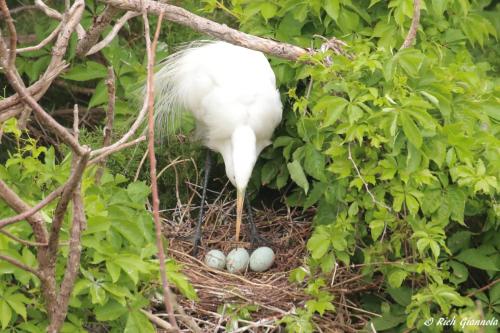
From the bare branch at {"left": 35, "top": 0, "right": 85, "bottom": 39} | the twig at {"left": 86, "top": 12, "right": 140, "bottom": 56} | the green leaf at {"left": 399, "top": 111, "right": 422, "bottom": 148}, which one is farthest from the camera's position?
the twig at {"left": 86, "top": 12, "right": 140, "bottom": 56}

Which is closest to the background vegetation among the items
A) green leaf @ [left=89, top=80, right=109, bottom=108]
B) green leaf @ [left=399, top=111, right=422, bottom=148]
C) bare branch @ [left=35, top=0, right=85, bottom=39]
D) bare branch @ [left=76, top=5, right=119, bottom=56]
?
green leaf @ [left=399, top=111, right=422, bottom=148]

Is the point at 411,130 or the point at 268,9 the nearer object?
the point at 411,130

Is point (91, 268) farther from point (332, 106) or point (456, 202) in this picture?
point (456, 202)

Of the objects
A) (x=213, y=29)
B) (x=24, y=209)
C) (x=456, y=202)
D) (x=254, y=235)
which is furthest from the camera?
(x=254, y=235)

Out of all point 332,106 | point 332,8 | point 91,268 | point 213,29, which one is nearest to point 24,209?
point 91,268

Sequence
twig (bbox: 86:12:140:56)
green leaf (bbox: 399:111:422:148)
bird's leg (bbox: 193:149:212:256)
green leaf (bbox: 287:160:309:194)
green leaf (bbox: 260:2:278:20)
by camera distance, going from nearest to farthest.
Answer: green leaf (bbox: 399:111:422:148)
green leaf (bbox: 287:160:309:194)
twig (bbox: 86:12:140:56)
green leaf (bbox: 260:2:278:20)
bird's leg (bbox: 193:149:212:256)

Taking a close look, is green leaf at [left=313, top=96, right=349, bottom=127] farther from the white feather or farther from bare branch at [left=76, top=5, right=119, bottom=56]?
bare branch at [left=76, top=5, right=119, bottom=56]

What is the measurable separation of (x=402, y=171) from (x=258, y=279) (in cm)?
113

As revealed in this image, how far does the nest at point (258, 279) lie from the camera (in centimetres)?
391

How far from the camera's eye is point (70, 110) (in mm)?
5566

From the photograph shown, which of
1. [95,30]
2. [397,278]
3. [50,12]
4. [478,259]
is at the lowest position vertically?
[478,259]

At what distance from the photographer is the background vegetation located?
318 centimetres

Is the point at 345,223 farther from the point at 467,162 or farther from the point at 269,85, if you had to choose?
the point at 269,85

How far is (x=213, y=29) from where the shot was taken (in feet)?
12.9
